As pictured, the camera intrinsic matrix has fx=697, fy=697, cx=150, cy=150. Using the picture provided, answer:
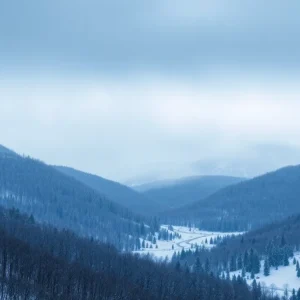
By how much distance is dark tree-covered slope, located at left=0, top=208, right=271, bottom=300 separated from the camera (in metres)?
85.1

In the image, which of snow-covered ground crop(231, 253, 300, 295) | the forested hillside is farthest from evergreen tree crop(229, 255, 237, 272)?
snow-covered ground crop(231, 253, 300, 295)

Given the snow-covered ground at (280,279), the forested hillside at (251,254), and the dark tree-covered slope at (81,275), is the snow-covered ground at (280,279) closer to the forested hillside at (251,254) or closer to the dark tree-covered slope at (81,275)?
the forested hillside at (251,254)

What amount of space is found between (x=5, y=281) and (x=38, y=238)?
1610 inches

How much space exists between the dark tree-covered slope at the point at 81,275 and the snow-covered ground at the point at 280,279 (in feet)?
27.8

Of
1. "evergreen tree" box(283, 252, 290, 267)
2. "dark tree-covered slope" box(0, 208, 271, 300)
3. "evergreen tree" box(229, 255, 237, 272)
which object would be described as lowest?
"dark tree-covered slope" box(0, 208, 271, 300)

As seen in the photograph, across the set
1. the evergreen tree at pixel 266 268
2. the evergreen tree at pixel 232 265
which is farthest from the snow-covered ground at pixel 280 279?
the evergreen tree at pixel 232 265

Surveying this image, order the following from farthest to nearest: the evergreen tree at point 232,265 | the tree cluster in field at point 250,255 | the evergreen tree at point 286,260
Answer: the evergreen tree at point 232,265
the tree cluster in field at point 250,255
the evergreen tree at point 286,260

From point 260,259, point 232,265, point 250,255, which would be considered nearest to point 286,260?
point 260,259

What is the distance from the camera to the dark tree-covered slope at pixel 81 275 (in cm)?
8506

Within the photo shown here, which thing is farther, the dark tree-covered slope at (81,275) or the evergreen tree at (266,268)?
the evergreen tree at (266,268)

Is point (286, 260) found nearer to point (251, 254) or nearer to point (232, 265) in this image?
point (251, 254)

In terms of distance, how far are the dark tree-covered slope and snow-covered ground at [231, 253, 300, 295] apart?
8488 millimetres

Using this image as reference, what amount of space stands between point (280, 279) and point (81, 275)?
62.6 metres

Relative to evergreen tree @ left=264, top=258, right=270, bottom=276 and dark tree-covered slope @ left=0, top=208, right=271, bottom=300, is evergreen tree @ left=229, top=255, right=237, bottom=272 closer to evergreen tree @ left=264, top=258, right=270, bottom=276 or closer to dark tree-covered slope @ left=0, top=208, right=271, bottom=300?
evergreen tree @ left=264, top=258, right=270, bottom=276
